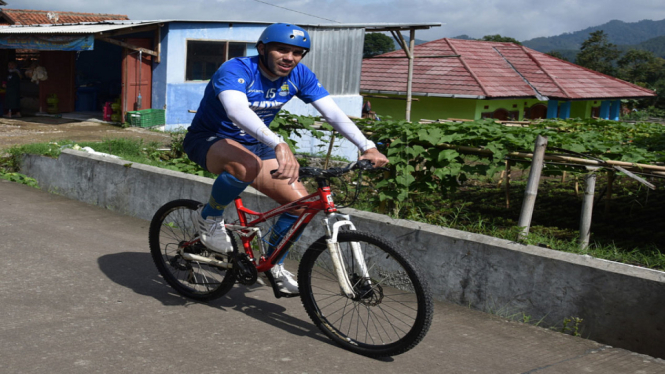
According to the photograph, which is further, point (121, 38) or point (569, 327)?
point (121, 38)

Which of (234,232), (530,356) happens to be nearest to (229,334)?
(234,232)

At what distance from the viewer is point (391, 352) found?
11.9 feet

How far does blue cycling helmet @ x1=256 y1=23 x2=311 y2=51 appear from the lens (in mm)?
3854

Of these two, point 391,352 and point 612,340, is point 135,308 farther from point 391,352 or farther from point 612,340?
point 612,340

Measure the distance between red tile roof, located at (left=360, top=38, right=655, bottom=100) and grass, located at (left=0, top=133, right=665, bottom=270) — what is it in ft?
65.2

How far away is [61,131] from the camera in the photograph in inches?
611

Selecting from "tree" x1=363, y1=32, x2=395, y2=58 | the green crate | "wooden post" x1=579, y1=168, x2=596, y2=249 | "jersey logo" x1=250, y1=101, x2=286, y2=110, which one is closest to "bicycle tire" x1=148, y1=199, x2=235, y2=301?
"jersey logo" x1=250, y1=101, x2=286, y2=110

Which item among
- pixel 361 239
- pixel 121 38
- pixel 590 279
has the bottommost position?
pixel 590 279

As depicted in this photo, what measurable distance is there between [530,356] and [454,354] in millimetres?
452

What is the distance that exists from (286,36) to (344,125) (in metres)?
0.63

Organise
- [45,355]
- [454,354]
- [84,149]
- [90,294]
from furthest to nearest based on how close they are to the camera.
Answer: [84,149], [90,294], [454,354], [45,355]

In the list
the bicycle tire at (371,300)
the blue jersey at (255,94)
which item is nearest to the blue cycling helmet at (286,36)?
the blue jersey at (255,94)

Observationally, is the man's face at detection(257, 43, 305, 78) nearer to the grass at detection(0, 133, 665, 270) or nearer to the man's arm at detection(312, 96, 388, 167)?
the man's arm at detection(312, 96, 388, 167)

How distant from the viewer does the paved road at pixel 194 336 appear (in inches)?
139
